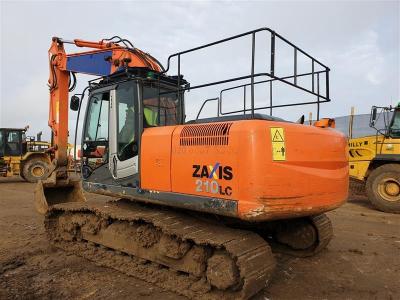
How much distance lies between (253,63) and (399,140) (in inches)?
293

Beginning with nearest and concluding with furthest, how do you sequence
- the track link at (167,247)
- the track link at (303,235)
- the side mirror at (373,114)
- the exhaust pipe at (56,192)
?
the track link at (167,247)
the track link at (303,235)
the exhaust pipe at (56,192)
the side mirror at (373,114)

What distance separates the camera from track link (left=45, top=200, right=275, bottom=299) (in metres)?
3.89

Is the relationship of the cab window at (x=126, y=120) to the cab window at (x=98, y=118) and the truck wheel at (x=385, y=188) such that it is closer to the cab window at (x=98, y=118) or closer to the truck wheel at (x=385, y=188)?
the cab window at (x=98, y=118)

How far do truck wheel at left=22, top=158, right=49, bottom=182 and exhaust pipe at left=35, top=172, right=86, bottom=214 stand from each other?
10143mm

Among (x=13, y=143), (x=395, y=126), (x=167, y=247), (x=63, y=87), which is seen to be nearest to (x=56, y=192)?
(x=63, y=87)

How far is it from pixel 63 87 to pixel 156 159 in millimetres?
3579

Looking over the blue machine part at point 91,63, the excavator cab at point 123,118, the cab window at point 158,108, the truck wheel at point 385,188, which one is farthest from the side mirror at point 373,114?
the blue machine part at point 91,63

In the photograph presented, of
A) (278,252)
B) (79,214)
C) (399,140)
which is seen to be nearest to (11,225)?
(79,214)

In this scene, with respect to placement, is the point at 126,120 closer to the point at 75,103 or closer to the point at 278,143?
the point at 75,103

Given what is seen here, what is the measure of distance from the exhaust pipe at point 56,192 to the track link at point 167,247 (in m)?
0.64

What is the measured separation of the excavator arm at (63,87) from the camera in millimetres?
6609

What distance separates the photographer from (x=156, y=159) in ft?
15.2

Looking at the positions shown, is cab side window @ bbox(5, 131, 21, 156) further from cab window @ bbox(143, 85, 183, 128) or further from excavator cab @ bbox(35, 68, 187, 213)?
cab window @ bbox(143, 85, 183, 128)

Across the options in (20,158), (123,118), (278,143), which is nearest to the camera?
(278,143)
